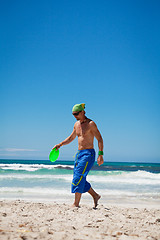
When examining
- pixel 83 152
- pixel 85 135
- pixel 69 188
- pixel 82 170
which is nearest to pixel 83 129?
pixel 85 135

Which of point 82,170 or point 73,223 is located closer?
point 73,223

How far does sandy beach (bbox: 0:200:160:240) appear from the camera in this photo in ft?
8.25

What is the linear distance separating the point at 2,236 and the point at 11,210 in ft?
4.93

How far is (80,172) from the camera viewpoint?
4.10m

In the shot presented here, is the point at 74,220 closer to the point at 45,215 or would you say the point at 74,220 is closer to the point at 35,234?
the point at 45,215

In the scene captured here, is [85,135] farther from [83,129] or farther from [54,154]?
[54,154]

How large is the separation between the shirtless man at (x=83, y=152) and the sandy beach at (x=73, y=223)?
371mm

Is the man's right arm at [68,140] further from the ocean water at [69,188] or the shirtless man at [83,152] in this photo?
the ocean water at [69,188]

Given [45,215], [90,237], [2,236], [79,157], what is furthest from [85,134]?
[2,236]

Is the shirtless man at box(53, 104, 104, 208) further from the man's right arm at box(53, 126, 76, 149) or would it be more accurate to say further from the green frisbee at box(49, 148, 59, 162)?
the green frisbee at box(49, 148, 59, 162)

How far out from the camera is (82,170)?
4.09 meters

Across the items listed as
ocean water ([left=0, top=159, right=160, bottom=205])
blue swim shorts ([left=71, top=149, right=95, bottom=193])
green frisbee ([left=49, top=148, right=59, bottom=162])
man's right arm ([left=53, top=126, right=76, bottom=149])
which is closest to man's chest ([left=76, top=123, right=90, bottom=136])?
man's right arm ([left=53, top=126, right=76, bottom=149])

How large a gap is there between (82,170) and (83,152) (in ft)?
1.03

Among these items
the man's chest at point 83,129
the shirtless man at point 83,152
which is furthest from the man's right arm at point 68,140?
the man's chest at point 83,129
